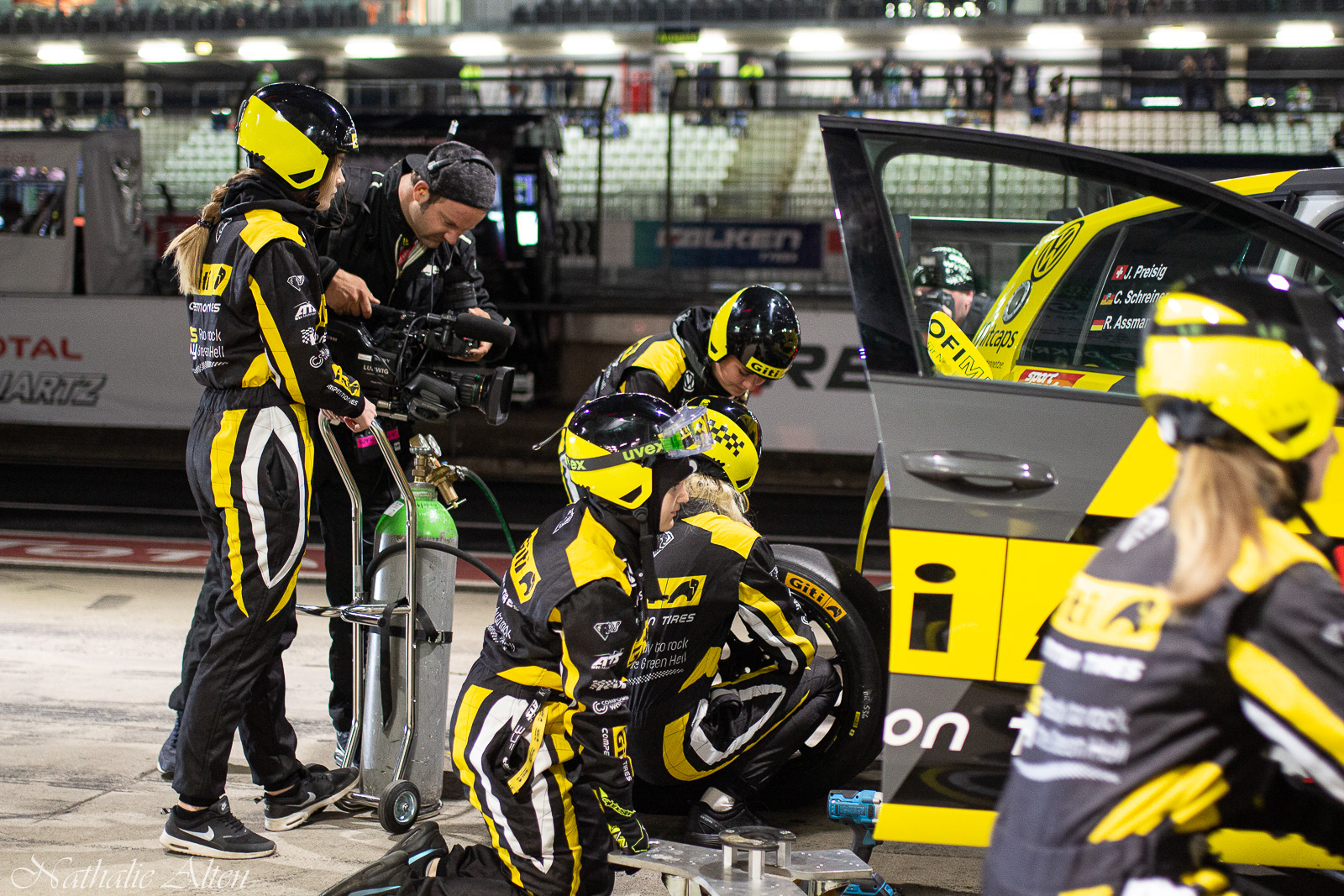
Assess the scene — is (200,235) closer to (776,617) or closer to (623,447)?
(623,447)

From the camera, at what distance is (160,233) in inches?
535

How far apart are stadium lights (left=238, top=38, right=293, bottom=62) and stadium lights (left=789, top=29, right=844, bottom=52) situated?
11.8 metres

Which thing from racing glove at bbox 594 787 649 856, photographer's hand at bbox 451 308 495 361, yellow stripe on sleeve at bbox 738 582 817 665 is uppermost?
photographer's hand at bbox 451 308 495 361

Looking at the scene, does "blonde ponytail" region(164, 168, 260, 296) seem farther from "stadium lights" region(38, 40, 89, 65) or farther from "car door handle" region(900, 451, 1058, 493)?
"stadium lights" region(38, 40, 89, 65)

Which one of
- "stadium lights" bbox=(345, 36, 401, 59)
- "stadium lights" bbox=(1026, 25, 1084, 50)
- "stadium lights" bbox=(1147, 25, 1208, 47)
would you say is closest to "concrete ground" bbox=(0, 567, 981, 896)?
"stadium lights" bbox=(1026, 25, 1084, 50)

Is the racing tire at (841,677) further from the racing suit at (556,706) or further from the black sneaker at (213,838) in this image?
the black sneaker at (213,838)

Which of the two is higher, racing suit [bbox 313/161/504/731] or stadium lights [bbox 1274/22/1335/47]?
stadium lights [bbox 1274/22/1335/47]

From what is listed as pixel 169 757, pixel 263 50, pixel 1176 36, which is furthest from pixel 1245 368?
pixel 263 50

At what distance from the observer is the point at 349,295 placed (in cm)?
382

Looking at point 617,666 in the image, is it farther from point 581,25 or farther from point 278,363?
point 581,25

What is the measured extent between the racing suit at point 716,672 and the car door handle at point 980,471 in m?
1.10

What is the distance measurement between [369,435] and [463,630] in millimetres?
2142

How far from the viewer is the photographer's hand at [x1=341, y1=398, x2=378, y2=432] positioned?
11.3ft

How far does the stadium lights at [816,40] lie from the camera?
24.2 meters
